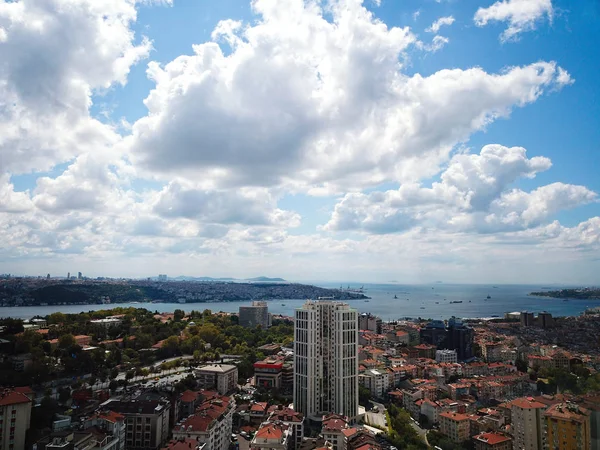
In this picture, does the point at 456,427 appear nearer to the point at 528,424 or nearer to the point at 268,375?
the point at 528,424

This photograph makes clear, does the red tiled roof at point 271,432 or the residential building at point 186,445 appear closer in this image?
the residential building at point 186,445

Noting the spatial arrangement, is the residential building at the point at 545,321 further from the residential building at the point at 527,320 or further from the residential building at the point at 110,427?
the residential building at the point at 110,427

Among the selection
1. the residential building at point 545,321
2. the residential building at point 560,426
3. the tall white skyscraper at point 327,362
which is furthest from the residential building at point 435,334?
the residential building at point 560,426

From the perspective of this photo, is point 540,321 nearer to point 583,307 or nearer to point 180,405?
point 583,307

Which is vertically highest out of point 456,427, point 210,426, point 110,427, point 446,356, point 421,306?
point 110,427

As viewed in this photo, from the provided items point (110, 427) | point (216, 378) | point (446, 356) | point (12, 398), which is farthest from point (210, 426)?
point (446, 356)

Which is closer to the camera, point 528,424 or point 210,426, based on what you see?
point 210,426

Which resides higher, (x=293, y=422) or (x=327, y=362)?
(x=327, y=362)
